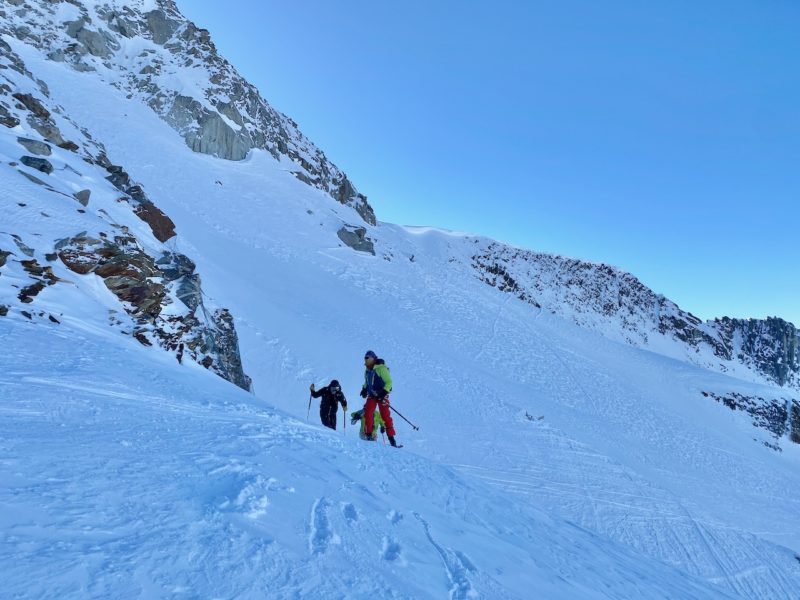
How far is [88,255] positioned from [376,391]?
6079mm

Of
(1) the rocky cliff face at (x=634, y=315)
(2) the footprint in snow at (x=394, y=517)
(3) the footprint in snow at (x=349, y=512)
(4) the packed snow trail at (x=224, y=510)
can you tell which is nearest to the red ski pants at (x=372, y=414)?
(4) the packed snow trail at (x=224, y=510)

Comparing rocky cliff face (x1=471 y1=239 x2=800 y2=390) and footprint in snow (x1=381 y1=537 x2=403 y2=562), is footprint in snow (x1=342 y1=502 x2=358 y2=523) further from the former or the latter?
rocky cliff face (x1=471 y1=239 x2=800 y2=390)

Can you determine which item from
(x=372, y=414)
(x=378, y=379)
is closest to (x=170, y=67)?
(x=378, y=379)

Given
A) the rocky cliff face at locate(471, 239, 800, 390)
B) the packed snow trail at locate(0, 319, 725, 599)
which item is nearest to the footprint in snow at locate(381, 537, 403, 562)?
the packed snow trail at locate(0, 319, 725, 599)

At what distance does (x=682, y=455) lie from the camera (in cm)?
1692

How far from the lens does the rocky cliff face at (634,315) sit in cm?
5631

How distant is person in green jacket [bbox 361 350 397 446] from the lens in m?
8.30

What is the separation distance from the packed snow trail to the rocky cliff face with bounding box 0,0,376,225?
1334 inches

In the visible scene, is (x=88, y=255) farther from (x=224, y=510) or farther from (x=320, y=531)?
(x=320, y=531)

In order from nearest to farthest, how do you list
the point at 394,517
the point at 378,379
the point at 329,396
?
the point at 394,517 < the point at 378,379 < the point at 329,396

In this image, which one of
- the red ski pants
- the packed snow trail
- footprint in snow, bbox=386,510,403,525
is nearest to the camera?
the packed snow trail

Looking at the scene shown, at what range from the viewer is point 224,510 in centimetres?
330

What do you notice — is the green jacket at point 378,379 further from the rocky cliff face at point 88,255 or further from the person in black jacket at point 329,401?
the rocky cliff face at point 88,255

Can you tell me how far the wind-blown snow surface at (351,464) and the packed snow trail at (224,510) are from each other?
0.02 meters
